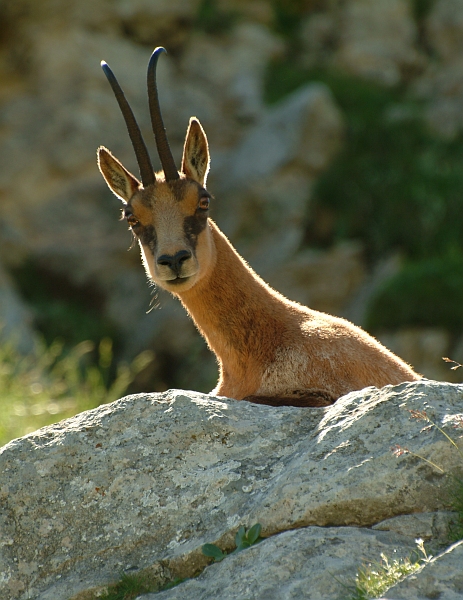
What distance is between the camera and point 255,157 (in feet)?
67.6

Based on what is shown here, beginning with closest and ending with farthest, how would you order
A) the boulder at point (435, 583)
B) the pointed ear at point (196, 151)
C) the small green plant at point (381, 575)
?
1. the boulder at point (435, 583)
2. the small green plant at point (381, 575)
3. the pointed ear at point (196, 151)

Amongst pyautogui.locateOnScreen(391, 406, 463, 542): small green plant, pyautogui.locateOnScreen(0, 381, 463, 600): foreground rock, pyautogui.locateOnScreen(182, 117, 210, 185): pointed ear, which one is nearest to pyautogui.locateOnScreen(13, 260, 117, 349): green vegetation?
pyautogui.locateOnScreen(182, 117, 210, 185): pointed ear

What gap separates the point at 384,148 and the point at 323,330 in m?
14.8

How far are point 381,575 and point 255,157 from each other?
17.5m

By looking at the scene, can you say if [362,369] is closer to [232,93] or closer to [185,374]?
[185,374]

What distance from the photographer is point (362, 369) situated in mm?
6836

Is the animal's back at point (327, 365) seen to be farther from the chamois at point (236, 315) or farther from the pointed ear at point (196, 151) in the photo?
the pointed ear at point (196, 151)

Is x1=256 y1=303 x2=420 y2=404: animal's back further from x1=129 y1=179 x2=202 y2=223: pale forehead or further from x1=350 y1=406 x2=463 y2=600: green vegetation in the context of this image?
x1=350 y1=406 x2=463 y2=600: green vegetation

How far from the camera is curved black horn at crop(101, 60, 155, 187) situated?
765 cm

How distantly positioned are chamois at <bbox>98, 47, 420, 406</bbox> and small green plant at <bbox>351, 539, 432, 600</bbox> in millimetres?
2648

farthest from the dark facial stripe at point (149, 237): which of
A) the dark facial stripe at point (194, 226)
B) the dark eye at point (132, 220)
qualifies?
the dark facial stripe at point (194, 226)

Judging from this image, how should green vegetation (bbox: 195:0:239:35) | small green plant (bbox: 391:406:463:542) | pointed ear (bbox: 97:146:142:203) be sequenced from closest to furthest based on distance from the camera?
small green plant (bbox: 391:406:463:542) → pointed ear (bbox: 97:146:142:203) → green vegetation (bbox: 195:0:239:35)

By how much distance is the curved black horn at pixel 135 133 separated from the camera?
25.1ft

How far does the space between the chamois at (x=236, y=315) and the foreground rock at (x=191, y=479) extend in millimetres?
1272
